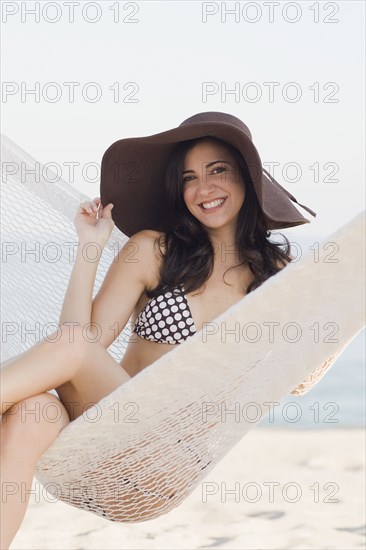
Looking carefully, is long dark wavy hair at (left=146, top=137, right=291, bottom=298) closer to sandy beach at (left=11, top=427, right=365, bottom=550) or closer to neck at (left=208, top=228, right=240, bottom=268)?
neck at (left=208, top=228, right=240, bottom=268)

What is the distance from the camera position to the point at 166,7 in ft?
32.4

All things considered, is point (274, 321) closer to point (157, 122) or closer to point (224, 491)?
point (224, 491)

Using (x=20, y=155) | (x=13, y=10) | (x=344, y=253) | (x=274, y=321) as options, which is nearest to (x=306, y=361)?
(x=274, y=321)

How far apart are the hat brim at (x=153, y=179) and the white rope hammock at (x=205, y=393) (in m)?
0.58

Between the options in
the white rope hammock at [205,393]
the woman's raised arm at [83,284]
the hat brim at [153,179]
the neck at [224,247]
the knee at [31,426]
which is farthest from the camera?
the neck at [224,247]

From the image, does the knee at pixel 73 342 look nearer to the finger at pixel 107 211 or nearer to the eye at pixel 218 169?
the finger at pixel 107 211

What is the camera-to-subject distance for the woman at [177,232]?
228 centimetres

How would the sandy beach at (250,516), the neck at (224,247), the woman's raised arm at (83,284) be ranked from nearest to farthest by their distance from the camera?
the woman's raised arm at (83,284), the neck at (224,247), the sandy beach at (250,516)

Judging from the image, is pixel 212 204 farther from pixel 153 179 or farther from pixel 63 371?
pixel 63 371

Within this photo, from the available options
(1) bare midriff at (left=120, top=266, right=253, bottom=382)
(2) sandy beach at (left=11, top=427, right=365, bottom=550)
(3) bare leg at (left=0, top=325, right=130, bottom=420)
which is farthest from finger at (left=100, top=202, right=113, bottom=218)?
(2) sandy beach at (left=11, top=427, right=365, bottom=550)

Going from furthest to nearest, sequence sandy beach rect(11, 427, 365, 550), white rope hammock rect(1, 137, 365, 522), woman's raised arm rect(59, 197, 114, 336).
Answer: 1. sandy beach rect(11, 427, 365, 550)
2. woman's raised arm rect(59, 197, 114, 336)
3. white rope hammock rect(1, 137, 365, 522)

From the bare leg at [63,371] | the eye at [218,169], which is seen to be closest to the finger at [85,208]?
the eye at [218,169]

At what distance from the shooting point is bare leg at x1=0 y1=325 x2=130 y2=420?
1.77 metres

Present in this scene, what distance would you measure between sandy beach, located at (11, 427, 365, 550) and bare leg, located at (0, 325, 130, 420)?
1.58 m
